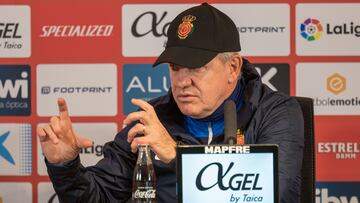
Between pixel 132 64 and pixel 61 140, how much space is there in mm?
1157

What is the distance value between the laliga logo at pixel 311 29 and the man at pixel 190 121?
783 mm

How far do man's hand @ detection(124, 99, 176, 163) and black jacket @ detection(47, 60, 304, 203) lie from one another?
18 cm

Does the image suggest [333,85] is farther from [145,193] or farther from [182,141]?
[145,193]

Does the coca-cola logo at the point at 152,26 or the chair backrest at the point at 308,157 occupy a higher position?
the coca-cola logo at the point at 152,26

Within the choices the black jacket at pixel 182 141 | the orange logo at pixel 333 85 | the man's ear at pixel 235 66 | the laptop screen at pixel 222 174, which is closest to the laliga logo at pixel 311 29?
the orange logo at pixel 333 85

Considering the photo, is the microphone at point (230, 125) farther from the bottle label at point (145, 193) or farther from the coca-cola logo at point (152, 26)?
the coca-cola logo at point (152, 26)

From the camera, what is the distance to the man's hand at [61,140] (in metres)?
1.45

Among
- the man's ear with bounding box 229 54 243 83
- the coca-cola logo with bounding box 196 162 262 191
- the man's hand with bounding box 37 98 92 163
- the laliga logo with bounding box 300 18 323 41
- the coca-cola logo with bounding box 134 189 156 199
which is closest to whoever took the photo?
the coca-cola logo with bounding box 196 162 262 191

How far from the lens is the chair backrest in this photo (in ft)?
5.90

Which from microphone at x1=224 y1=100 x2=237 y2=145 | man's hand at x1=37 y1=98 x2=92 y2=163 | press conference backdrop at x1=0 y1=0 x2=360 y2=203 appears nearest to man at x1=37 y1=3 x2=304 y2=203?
man's hand at x1=37 y1=98 x2=92 y2=163

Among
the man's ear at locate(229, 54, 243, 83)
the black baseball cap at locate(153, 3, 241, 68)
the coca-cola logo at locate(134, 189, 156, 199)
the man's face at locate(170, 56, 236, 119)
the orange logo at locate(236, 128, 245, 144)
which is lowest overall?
the coca-cola logo at locate(134, 189, 156, 199)

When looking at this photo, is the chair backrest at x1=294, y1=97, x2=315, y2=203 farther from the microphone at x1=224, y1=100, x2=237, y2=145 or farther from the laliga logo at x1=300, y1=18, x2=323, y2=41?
the laliga logo at x1=300, y1=18, x2=323, y2=41

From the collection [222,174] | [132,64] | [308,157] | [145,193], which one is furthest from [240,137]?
[132,64]

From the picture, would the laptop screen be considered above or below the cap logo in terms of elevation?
below
